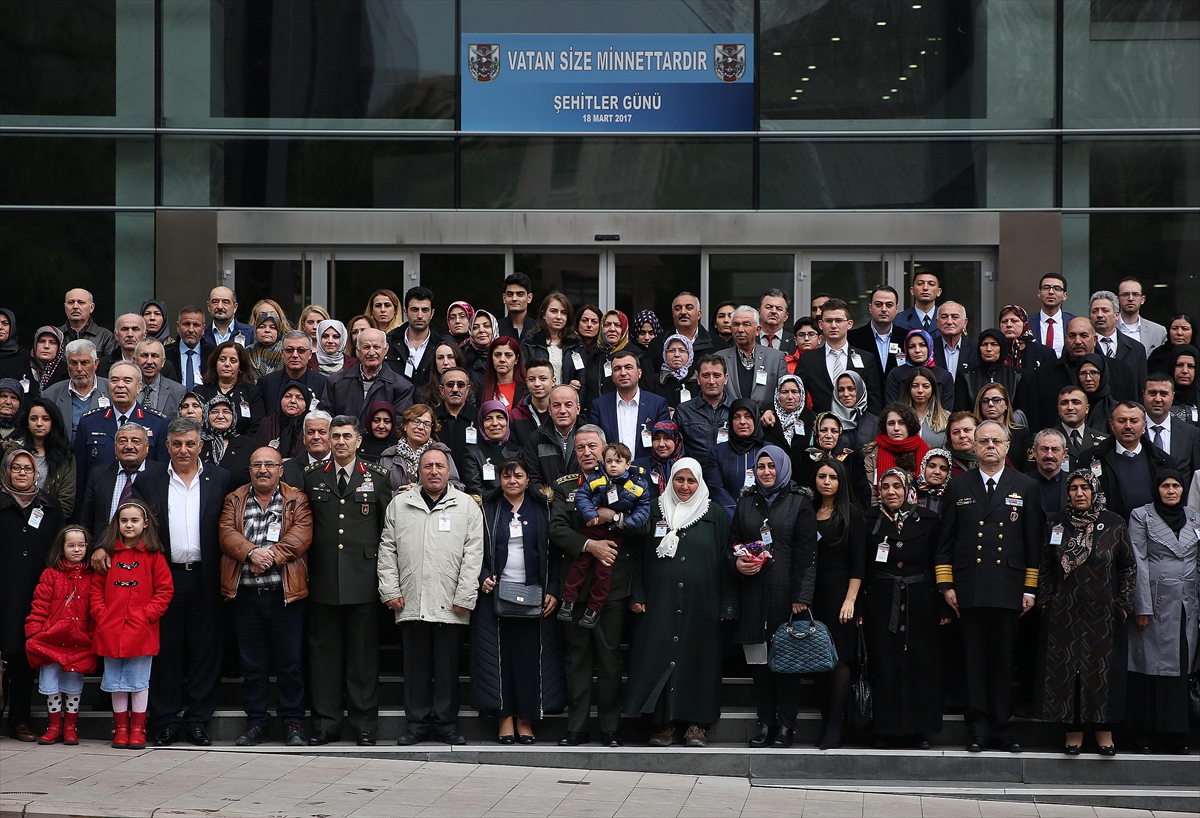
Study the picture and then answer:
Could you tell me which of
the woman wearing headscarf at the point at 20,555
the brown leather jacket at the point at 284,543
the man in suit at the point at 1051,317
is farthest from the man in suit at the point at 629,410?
the woman wearing headscarf at the point at 20,555

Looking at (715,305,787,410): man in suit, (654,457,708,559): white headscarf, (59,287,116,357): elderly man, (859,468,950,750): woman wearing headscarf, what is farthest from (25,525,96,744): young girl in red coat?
(859,468,950,750): woman wearing headscarf

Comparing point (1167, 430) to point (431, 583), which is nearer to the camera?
point (431, 583)

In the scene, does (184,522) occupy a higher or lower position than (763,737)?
higher

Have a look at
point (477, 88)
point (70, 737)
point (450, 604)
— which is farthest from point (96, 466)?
point (477, 88)

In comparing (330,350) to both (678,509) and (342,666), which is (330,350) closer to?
(342,666)

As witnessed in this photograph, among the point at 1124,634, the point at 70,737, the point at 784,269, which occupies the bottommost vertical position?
the point at 70,737

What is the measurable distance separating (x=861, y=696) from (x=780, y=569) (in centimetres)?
110

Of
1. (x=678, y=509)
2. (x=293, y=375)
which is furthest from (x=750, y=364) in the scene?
(x=293, y=375)

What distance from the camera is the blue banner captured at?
621 inches

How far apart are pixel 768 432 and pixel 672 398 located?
1.13m

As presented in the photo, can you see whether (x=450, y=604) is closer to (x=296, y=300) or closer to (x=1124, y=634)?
(x=1124, y=634)

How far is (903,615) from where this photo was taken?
992 centimetres

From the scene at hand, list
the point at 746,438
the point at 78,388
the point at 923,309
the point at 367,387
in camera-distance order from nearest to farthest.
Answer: the point at 746,438, the point at 78,388, the point at 367,387, the point at 923,309

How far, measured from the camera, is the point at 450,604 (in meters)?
A: 10.0
